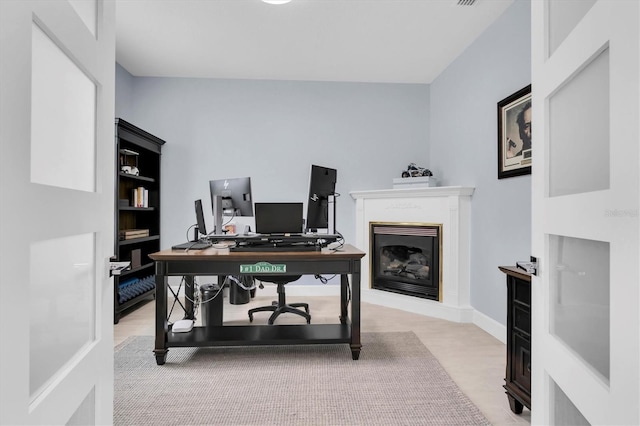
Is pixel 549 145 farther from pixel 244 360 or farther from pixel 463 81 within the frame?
pixel 463 81

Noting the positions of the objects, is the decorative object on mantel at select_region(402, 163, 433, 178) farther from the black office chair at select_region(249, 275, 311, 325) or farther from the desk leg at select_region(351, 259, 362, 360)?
the desk leg at select_region(351, 259, 362, 360)

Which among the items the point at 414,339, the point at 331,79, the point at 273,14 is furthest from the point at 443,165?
the point at 273,14

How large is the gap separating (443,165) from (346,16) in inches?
78.8

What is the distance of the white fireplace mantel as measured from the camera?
3.54 m

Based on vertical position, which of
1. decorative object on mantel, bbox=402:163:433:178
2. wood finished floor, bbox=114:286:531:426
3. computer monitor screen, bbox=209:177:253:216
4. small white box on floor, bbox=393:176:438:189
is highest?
decorative object on mantel, bbox=402:163:433:178

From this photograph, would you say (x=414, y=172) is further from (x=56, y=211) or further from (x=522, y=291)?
(x=56, y=211)

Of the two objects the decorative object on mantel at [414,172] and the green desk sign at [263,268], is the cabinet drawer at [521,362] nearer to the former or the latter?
the green desk sign at [263,268]

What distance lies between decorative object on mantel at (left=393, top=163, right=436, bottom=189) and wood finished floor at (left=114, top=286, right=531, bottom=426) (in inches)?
55.5

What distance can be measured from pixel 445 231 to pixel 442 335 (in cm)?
105

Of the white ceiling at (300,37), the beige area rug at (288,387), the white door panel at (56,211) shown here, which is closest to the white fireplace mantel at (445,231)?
the beige area rug at (288,387)

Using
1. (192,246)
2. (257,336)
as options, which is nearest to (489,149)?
(257,336)

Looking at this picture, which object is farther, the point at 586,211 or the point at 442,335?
the point at 442,335

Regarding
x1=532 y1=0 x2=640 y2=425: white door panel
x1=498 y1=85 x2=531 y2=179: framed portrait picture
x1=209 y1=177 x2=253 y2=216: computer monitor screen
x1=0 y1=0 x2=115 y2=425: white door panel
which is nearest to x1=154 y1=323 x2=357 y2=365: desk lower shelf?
x1=209 y1=177 x2=253 y2=216: computer monitor screen

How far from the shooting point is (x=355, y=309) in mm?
2492
